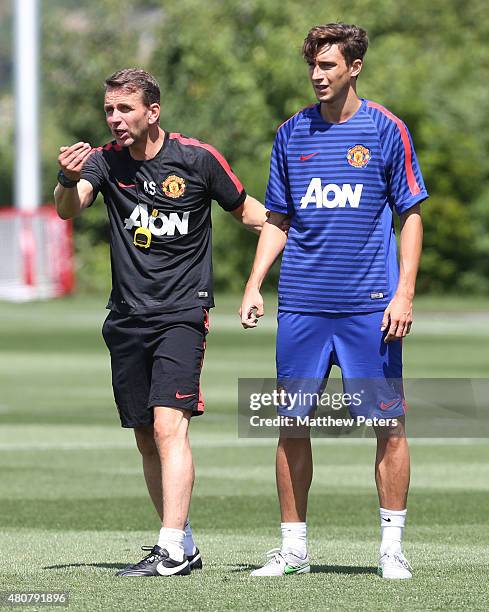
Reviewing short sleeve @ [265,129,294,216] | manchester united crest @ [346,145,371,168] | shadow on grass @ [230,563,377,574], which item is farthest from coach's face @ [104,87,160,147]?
shadow on grass @ [230,563,377,574]

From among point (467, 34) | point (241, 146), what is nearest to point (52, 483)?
point (241, 146)

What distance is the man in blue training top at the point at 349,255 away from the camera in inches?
285

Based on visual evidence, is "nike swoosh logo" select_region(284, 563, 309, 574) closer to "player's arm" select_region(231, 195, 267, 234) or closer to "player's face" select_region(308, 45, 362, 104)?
"player's arm" select_region(231, 195, 267, 234)

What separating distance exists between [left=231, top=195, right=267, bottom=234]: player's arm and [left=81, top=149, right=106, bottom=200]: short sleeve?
645 mm

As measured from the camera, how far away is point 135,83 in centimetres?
757

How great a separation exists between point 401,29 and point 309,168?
69.0 metres

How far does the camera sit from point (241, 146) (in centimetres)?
5309

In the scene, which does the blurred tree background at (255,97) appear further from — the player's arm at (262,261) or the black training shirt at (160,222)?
the player's arm at (262,261)

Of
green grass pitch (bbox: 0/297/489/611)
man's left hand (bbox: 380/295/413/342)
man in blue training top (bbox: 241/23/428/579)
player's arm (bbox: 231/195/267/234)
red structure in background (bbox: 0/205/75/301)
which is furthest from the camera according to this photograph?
red structure in background (bbox: 0/205/75/301)

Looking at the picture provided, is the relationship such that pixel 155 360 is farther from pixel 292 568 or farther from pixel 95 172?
pixel 292 568

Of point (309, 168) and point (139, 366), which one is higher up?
point (309, 168)

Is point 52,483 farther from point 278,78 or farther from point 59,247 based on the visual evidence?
point 278,78

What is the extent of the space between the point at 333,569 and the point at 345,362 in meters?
0.95

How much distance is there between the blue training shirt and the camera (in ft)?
23.7
